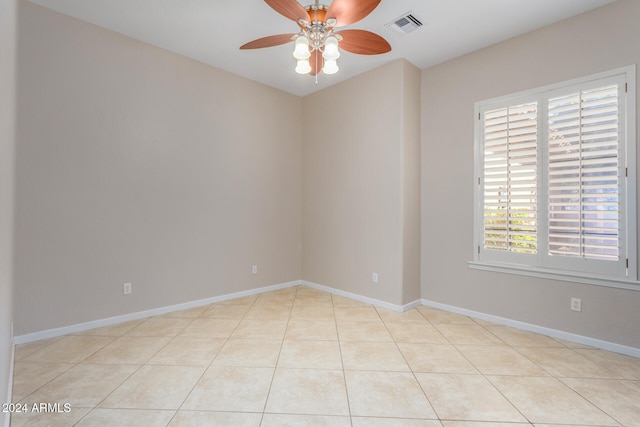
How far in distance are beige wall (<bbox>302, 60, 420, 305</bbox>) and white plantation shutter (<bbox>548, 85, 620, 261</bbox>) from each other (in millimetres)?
1372

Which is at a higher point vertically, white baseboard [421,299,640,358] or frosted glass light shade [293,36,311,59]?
frosted glass light shade [293,36,311,59]

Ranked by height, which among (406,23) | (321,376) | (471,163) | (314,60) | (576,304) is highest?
(406,23)

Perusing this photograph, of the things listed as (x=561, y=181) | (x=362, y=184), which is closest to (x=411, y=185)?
(x=362, y=184)

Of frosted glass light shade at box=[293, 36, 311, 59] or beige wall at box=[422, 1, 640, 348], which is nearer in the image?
frosted glass light shade at box=[293, 36, 311, 59]

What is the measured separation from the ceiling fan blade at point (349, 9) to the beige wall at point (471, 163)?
1960mm

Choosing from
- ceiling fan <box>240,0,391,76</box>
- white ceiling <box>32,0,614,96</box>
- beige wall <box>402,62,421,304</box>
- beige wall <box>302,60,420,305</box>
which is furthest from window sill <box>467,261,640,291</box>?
ceiling fan <box>240,0,391,76</box>

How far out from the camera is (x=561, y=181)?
276cm

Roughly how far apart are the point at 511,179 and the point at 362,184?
1.66 m

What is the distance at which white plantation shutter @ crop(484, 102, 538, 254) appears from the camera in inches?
116

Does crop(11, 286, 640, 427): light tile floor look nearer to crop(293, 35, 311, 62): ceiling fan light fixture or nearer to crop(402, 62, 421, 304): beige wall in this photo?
crop(402, 62, 421, 304): beige wall

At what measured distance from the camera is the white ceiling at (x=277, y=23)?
2586mm

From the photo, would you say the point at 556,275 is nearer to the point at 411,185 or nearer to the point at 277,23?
the point at 411,185

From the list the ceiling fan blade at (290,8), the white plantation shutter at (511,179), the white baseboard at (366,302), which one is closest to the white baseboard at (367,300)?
the white baseboard at (366,302)

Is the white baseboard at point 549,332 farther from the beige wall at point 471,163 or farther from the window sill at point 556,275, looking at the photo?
the window sill at point 556,275
